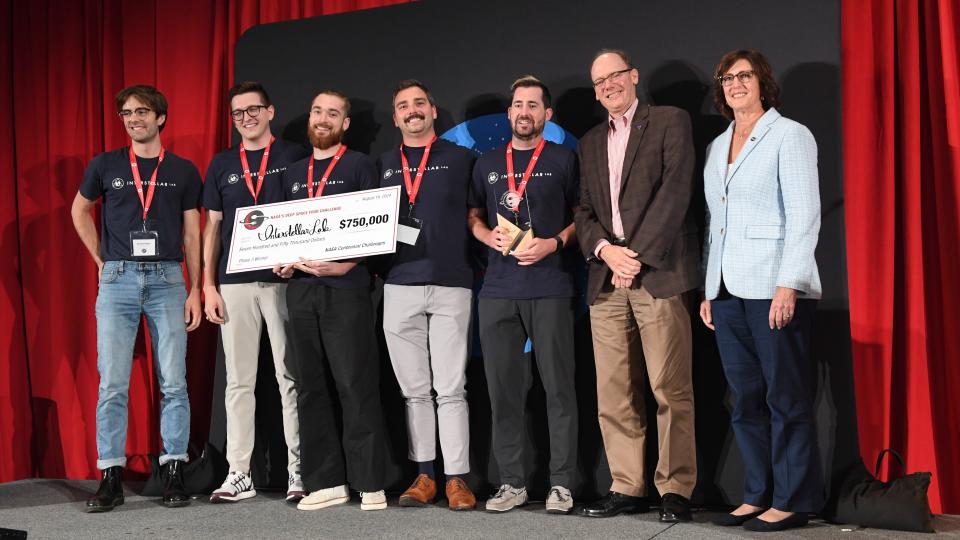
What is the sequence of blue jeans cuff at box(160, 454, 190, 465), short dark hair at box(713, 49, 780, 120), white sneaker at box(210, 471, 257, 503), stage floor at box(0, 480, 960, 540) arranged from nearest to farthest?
1. stage floor at box(0, 480, 960, 540)
2. short dark hair at box(713, 49, 780, 120)
3. white sneaker at box(210, 471, 257, 503)
4. blue jeans cuff at box(160, 454, 190, 465)

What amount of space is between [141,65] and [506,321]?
3037mm

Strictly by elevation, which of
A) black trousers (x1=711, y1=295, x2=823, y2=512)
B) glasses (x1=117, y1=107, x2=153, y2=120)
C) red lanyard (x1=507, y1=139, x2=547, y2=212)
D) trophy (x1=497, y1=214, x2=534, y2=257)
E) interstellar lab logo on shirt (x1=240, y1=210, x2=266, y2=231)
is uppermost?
glasses (x1=117, y1=107, x2=153, y2=120)

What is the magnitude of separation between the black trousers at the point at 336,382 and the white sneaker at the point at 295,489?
0.47 ft

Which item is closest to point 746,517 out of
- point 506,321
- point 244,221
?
point 506,321

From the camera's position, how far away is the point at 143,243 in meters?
3.95

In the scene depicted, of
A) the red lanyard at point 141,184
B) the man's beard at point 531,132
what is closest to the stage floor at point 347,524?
the red lanyard at point 141,184

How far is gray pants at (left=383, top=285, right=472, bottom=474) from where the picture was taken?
366 centimetres

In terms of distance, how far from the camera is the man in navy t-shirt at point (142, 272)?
3.93 metres

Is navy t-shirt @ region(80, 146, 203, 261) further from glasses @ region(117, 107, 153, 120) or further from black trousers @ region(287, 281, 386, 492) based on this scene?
black trousers @ region(287, 281, 386, 492)

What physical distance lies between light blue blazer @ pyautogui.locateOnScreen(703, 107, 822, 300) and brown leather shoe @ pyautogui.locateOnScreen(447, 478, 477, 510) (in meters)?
1.30

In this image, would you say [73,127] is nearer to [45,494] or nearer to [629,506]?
[45,494]

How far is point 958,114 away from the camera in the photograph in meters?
3.41

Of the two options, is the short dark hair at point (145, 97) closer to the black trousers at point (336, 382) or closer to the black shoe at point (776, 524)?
the black trousers at point (336, 382)

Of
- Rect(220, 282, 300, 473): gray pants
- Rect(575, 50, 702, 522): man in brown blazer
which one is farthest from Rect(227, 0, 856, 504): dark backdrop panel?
Rect(220, 282, 300, 473): gray pants
